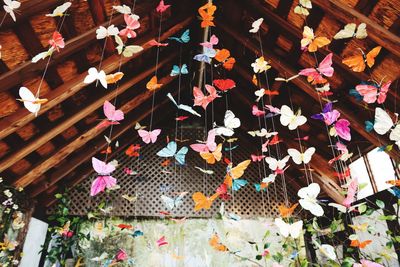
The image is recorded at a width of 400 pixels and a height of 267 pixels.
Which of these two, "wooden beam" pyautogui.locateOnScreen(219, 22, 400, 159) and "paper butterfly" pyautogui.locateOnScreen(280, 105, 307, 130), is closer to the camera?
"paper butterfly" pyautogui.locateOnScreen(280, 105, 307, 130)

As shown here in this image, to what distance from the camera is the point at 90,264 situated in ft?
14.0

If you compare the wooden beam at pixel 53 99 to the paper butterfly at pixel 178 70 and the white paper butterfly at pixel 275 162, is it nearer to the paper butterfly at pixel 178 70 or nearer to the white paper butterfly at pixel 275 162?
the paper butterfly at pixel 178 70

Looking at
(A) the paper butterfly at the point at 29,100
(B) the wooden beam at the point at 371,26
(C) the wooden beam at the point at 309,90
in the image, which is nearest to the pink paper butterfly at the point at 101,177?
(A) the paper butterfly at the point at 29,100

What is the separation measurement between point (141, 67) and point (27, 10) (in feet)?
5.72

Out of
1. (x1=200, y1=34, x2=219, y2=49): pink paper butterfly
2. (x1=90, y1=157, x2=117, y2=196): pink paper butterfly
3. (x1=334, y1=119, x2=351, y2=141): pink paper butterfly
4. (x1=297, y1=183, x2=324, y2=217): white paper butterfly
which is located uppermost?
(x1=200, y1=34, x2=219, y2=49): pink paper butterfly

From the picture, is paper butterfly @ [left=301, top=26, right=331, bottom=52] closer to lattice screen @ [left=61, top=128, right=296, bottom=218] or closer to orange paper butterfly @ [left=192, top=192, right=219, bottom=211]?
orange paper butterfly @ [left=192, top=192, right=219, bottom=211]

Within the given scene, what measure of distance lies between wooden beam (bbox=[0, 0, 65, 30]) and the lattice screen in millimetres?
3087

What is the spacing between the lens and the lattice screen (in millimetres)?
4516

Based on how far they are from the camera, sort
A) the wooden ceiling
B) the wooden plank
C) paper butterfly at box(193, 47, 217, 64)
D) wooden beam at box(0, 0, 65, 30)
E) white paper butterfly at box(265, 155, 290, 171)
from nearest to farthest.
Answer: wooden beam at box(0, 0, 65, 30), the wooden ceiling, paper butterfly at box(193, 47, 217, 64), white paper butterfly at box(265, 155, 290, 171), the wooden plank

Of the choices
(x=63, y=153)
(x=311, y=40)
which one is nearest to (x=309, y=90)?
(x=311, y=40)

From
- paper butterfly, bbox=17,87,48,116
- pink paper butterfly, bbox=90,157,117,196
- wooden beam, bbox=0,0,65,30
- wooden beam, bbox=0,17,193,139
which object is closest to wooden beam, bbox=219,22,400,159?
wooden beam, bbox=0,17,193,139

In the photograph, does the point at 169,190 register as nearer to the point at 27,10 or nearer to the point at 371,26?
the point at 27,10

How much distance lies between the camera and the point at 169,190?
184 inches

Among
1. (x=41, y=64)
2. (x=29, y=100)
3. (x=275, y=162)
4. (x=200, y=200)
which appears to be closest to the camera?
Answer: (x=29, y=100)
